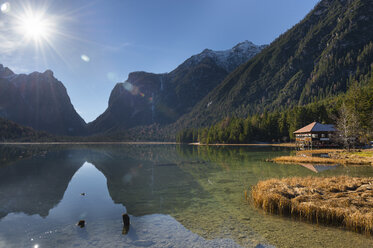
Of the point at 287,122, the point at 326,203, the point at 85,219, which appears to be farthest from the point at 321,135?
the point at 85,219

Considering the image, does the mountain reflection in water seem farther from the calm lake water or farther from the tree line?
the tree line

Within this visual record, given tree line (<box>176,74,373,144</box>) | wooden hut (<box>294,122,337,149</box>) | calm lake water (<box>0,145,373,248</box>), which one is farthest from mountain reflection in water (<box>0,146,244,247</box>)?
wooden hut (<box>294,122,337,149</box>)

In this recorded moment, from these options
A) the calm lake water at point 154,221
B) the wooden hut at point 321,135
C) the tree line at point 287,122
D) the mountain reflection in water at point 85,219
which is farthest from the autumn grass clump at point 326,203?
the wooden hut at point 321,135

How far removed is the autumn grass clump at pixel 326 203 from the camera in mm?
11609

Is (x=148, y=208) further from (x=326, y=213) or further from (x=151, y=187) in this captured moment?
(x=326, y=213)

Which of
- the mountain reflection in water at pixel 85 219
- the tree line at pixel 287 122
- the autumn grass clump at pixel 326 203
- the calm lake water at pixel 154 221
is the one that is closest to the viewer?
the calm lake water at pixel 154 221

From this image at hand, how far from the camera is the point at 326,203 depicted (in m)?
13.4

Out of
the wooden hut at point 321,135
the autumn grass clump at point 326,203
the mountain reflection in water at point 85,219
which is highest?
the wooden hut at point 321,135

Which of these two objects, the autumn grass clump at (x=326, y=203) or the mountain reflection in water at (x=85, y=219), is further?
the autumn grass clump at (x=326, y=203)

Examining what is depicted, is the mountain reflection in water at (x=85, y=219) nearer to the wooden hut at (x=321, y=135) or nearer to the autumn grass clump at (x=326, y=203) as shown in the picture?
the autumn grass clump at (x=326, y=203)

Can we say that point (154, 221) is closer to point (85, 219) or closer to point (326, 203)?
point (85, 219)

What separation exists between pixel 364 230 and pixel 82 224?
16.0 metres

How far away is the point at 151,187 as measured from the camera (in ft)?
80.7

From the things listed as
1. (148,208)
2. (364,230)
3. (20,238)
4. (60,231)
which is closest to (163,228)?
(148,208)
